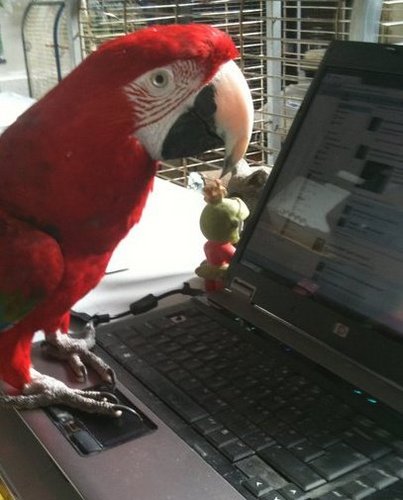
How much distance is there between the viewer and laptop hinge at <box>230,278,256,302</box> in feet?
2.17

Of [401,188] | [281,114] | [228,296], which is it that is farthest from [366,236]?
[281,114]

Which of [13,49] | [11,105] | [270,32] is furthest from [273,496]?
[13,49]

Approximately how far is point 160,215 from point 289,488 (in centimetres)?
72

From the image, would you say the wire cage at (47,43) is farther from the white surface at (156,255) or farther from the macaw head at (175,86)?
the macaw head at (175,86)

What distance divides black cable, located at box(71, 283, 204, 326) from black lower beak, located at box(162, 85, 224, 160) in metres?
0.23

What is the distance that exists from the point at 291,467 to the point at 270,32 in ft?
2.53

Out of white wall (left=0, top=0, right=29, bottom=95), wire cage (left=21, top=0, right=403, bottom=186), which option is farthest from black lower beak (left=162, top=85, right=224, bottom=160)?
white wall (left=0, top=0, right=29, bottom=95)

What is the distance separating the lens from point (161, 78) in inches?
20.6

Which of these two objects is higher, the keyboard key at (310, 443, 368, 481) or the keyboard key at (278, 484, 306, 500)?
the keyboard key at (278, 484, 306, 500)

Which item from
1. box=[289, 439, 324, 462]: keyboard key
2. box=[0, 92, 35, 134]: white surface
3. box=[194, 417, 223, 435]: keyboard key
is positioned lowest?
box=[194, 417, 223, 435]: keyboard key

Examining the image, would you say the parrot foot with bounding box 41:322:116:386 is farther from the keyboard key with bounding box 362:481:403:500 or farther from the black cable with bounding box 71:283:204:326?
the keyboard key with bounding box 362:481:403:500

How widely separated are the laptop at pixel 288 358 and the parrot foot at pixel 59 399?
0.4 inches

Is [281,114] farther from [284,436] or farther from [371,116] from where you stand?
[284,436]

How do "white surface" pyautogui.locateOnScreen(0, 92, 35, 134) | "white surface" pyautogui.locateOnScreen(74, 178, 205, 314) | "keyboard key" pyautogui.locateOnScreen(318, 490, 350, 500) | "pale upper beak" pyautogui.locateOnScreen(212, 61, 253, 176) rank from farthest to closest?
"white surface" pyautogui.locateOnScreen(0, 92, 35, 134), "white surface" pyautogui.locateOnScreen(74, 178, 205, 314), "pale upper beak" pyautogui.locateOnScreen(212, 61, 253, 176), "keyboard key" pyautogui.locateOnScreen(318, 490, 350, 500)
